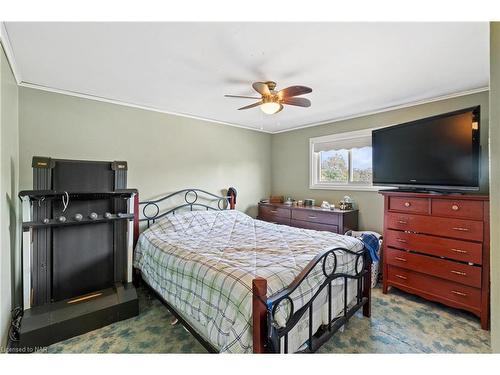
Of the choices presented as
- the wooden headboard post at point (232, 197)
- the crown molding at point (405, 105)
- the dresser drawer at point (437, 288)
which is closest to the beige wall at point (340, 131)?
the crown molding at point (405, 105)

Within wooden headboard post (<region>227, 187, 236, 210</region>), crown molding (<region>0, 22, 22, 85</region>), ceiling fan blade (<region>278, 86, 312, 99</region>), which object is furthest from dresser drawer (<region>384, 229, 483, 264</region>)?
crown molding (<region>0, 22, 22, 85</region>)

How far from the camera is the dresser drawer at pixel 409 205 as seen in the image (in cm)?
256

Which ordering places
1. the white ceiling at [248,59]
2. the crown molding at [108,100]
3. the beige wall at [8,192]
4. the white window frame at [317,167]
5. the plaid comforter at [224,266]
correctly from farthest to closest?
the white window frame at [317,167] < the crown molding at [108,100] < the beige wall at [8,192] < the white ceiling at [248,59] < the plaid comforter at [224,266]

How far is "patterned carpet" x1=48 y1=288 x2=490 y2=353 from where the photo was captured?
1916mm

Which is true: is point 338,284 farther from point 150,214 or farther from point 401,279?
point 150,214

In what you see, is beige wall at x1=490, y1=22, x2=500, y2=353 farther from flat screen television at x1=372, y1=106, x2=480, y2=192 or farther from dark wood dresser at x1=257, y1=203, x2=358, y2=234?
dark wood dresser at x1=257, y1=203, x2=358, y2=234

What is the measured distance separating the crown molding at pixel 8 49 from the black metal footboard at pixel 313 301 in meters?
2.34

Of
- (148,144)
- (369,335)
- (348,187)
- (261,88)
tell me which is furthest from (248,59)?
(348,187)

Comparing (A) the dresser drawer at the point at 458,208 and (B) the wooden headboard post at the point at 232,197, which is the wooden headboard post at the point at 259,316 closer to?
(A) the dresser drawer at the point at 458,208

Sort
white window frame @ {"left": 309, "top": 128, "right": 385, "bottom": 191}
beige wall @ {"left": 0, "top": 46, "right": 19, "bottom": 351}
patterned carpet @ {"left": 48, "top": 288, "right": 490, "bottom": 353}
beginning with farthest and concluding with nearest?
1. white window frame @ {"left": 309, "top": 128, "right": 385, "bottom": 191}
2. patterned carpet @ {"left": 48, "top": 288, "right": 490, "bottom": 353}
3. beige wall @ {"left": 0, "top": 46, "right": 19, "bottom": 351}

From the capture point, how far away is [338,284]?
1970 millimetres
